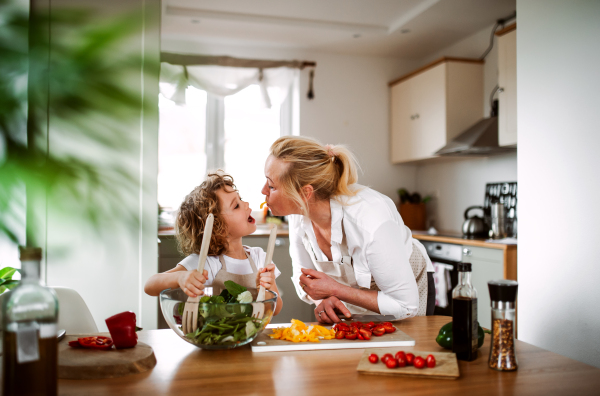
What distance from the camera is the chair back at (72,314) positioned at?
1372 mm

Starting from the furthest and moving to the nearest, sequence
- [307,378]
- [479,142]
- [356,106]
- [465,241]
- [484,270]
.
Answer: [356,106] → [479,142] → [465,241] → [484,270] → [307,378]

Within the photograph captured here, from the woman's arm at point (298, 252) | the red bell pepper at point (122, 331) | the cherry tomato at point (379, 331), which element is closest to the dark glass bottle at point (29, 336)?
the red bell pepper at point (122, 331)

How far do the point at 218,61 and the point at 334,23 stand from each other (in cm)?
107

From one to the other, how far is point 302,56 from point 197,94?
1.04 metres

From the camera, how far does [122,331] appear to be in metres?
0.93

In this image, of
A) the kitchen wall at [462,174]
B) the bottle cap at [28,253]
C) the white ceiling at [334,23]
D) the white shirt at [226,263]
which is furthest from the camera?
the kitchen wall at [462,174]

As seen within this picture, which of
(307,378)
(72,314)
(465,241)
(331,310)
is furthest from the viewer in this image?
(465,241)

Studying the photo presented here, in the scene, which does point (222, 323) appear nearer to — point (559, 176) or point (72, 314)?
point (72, 314)

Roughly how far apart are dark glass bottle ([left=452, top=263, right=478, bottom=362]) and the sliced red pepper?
693 mm

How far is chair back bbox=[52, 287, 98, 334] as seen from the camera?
1372 mm

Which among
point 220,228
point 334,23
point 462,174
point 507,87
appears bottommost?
point 220,228

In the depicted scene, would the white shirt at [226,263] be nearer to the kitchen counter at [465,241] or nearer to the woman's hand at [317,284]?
the woman's hand at [317,284]

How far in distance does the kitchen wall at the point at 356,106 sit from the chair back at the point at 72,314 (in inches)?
128

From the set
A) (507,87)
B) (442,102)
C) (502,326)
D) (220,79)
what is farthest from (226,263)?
(220,79)
